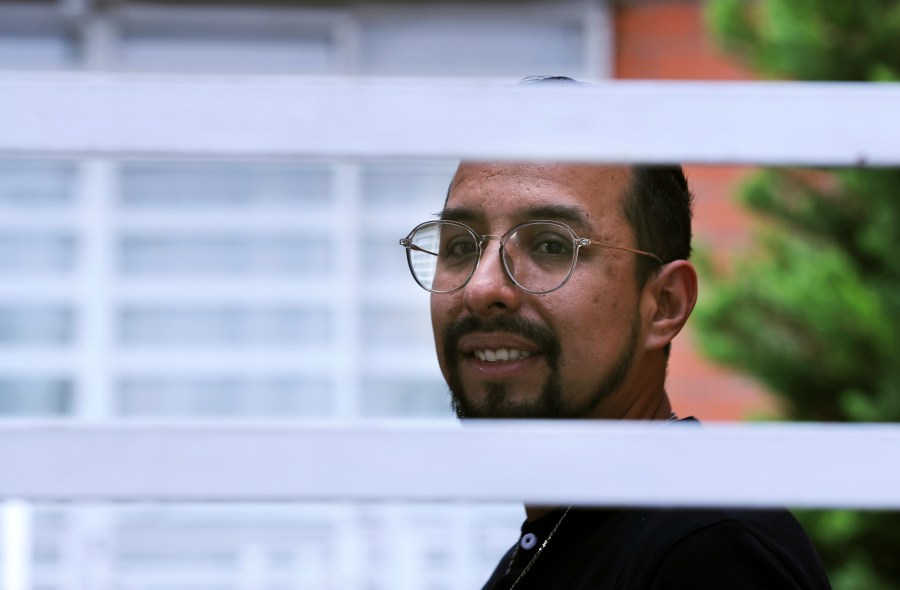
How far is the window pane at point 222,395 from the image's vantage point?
4973 mm

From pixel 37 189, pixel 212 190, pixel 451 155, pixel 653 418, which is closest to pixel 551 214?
pixel 653 418

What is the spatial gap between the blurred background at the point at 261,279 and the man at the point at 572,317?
9.78ft

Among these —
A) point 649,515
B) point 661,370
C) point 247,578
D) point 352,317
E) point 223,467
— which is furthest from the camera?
point 352,317

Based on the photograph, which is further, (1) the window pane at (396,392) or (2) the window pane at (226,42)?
(1) the window pane at (396,392)

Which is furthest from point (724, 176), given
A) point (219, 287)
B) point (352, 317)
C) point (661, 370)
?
point (661, 370)

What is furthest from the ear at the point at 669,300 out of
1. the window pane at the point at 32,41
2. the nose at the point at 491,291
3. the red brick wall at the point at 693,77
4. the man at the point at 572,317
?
the window pane at the point at 32,41

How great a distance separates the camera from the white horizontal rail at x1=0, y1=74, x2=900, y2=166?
0.75m

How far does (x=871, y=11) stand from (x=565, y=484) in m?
3.17

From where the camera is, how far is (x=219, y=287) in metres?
5.05

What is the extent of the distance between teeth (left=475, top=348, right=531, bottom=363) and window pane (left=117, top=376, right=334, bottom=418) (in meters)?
3.76

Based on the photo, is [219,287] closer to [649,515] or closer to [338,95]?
[649,515]

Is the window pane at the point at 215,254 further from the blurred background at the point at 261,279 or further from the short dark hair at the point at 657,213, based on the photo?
the short dark hair at the point at 657,213

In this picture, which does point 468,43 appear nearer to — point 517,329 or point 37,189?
point 37,189

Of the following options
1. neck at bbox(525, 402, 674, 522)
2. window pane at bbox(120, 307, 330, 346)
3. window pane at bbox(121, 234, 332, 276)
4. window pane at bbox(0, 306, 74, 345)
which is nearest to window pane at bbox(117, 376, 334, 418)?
window pane at bbox(120, 307, 330, 346)
